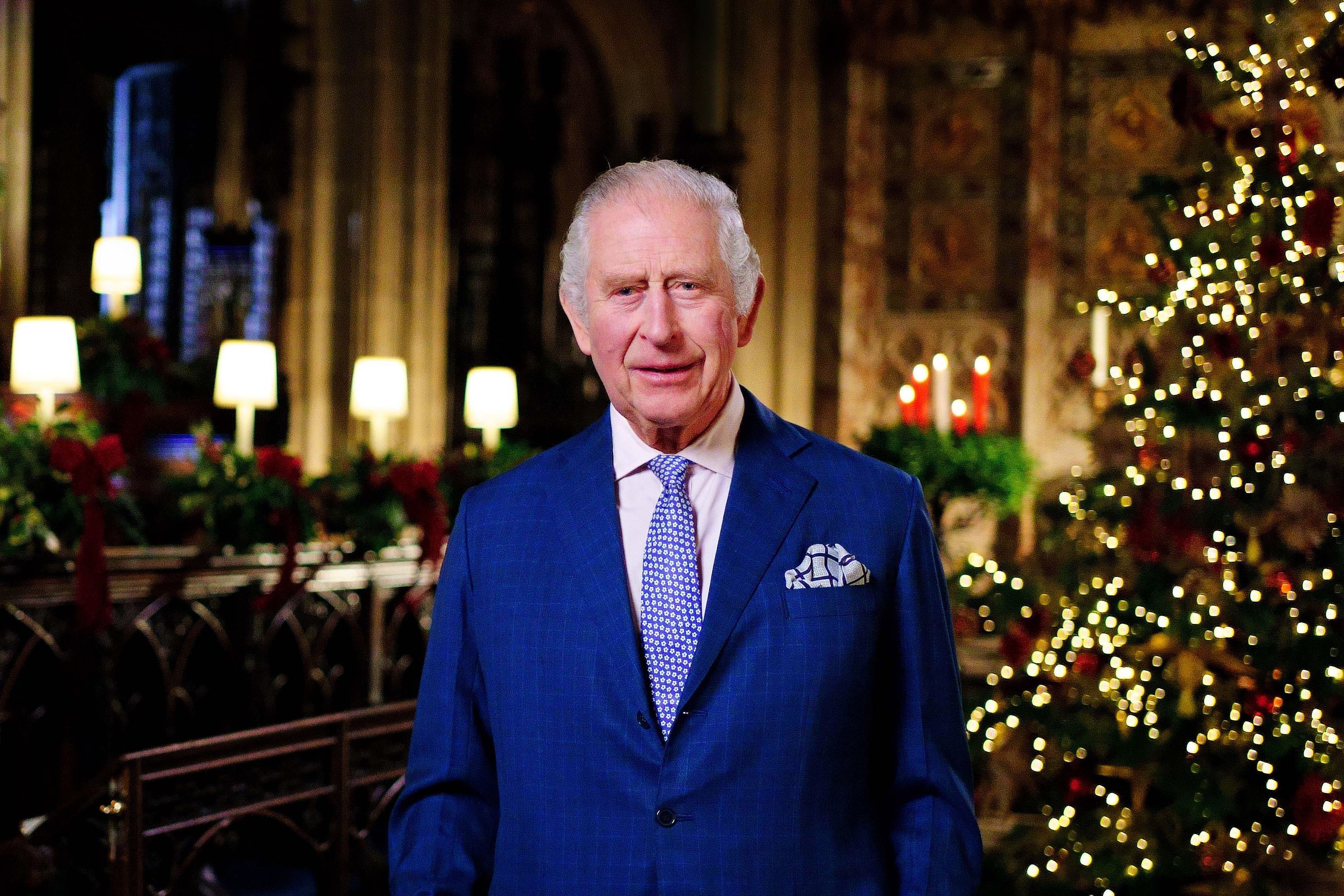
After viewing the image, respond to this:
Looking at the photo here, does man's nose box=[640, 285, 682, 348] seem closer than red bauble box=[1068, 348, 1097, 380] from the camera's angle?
Yes

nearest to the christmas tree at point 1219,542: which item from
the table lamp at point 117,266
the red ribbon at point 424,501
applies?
the red ribbon at point 424,501

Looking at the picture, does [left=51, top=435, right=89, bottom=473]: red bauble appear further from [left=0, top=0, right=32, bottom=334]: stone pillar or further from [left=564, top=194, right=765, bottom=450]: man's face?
[left=564, top=194, right=765, bottom=450]: man's face

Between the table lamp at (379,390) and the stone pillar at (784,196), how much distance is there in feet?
11.0

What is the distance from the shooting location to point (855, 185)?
32.7 ft

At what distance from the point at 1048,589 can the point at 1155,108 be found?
19.4 feet

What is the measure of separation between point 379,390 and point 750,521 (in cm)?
574

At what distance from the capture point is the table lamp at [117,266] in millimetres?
6465

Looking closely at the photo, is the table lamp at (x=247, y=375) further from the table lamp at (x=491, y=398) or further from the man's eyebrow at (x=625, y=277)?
the man's eyebrow at (x=625, y=277)

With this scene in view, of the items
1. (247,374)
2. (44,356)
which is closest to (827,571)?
(44,356)

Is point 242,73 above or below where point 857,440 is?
above

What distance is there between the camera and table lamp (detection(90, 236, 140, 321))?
21.2ft

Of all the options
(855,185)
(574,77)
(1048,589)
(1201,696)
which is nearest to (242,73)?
(574,77)

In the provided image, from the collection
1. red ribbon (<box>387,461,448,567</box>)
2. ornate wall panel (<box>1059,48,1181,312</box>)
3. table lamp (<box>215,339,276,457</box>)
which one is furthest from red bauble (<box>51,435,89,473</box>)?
ornate wall panel (<box>1059,48,1181,312</box>)

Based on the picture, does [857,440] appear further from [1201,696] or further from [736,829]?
[736,829]
